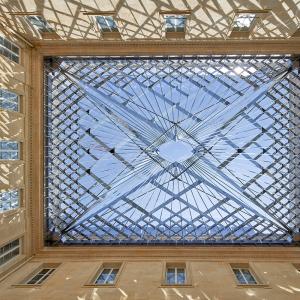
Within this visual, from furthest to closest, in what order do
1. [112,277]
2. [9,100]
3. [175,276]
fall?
[9,100] → [112,277] → [175,276]

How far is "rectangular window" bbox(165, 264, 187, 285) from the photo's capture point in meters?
13.9

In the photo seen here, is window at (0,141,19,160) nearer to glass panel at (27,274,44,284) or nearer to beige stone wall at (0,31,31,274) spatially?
beige stone wall at (0,31,31,274)

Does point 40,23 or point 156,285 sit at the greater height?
point 40,23

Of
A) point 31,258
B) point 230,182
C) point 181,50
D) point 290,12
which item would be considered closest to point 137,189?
point 230,182

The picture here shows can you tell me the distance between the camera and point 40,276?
15016mm

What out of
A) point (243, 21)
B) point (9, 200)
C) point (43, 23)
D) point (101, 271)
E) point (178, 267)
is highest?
point (43, 23)

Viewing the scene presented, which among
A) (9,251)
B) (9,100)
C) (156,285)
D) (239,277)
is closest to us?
(156,285)

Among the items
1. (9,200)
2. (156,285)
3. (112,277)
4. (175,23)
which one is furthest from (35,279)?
(175,23)

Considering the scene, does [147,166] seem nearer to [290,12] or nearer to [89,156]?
[89,156]

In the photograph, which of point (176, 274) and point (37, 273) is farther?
point (37, 273)

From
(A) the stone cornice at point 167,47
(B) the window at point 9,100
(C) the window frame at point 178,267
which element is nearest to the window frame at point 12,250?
(B) the window at point 9,100

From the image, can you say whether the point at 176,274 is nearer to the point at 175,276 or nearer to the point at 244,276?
the point at 175,276

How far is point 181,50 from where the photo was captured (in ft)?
57.0

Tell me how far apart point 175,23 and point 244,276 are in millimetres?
10952
